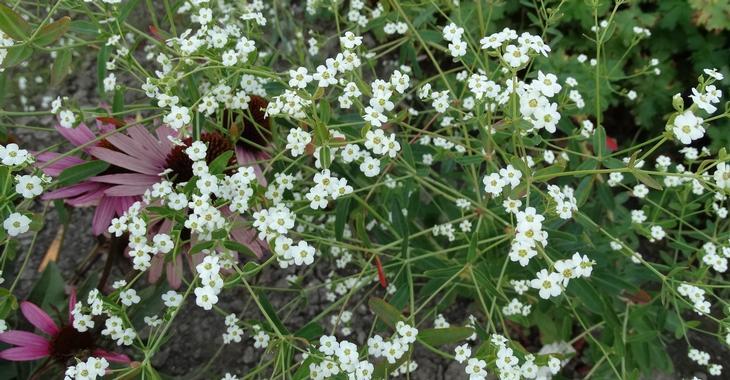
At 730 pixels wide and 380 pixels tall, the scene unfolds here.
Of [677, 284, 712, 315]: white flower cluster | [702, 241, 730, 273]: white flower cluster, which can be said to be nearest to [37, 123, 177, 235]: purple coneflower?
[677, 284, 712, 315]: white flower cluster

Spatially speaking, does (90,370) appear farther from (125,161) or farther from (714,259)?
(714,259)

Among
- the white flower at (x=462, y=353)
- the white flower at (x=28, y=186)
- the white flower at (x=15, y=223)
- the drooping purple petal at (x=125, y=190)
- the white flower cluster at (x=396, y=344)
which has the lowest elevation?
the white flower at (x=462, y=353)

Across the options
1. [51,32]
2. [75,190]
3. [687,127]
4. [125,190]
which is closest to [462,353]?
[687,127]

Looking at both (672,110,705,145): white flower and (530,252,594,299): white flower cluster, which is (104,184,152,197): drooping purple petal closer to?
(530,252,594,299): white flower cluster

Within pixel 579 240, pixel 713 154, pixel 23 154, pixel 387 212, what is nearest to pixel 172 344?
pixel 387 212

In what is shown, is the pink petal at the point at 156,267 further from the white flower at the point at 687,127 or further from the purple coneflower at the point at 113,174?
the white flower at the point at 687,127

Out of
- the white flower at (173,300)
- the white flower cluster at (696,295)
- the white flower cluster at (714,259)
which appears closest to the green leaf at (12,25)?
the white flower at (173,300)
